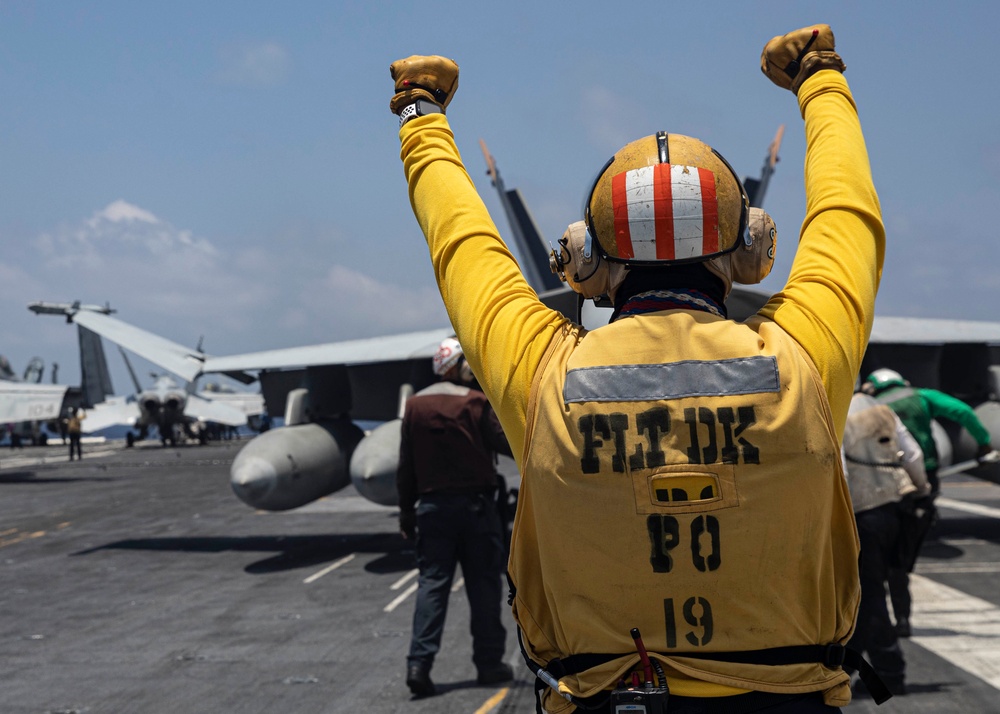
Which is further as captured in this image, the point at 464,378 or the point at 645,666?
the point at 464,378

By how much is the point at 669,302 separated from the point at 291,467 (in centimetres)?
926

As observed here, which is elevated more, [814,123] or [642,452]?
[814,123]

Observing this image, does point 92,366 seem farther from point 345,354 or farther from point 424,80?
point 424,80

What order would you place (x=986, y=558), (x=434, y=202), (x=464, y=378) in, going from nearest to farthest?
(x=434, y=202) → (x=464, y=378) → (x=986, y=558)

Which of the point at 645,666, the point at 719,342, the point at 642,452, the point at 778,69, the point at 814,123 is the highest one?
the point at 778,69

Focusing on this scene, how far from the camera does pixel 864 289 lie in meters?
1.59

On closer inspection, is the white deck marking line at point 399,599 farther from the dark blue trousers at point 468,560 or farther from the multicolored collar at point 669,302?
the multicolored collar at point 669,302

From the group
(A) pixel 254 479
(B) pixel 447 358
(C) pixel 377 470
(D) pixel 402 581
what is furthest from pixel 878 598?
(A) pixel 254 479

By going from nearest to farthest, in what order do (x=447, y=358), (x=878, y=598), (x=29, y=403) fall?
(x=878, y=598) < (x=447, y=358) < (x=29, y=403)

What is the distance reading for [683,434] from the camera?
1.45 meters

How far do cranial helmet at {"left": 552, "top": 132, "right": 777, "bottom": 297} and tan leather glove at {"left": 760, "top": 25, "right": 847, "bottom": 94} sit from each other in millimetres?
466

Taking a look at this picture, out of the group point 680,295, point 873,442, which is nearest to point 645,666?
point 680,295

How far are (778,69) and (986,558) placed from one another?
9.01m

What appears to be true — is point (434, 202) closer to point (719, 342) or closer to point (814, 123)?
point (719, 342)
